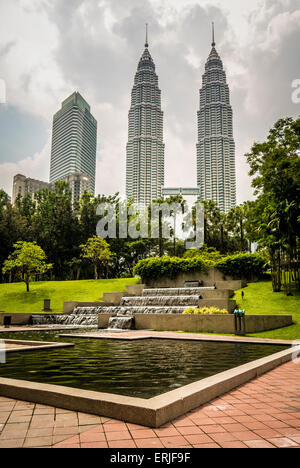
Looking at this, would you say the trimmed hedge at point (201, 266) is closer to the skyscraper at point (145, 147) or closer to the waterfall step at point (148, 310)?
the waterfall step at point (148, 310)

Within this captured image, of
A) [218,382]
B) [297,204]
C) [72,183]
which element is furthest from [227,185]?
[218,382]

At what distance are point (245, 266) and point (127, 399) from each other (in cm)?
2245

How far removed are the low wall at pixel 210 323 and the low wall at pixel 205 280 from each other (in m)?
9.43

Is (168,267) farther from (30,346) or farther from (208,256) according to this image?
(30,346)

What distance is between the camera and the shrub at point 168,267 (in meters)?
26.2

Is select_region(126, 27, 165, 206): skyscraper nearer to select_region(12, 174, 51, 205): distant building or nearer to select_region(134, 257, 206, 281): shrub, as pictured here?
select_region(12, 174, 51, 205): distant building

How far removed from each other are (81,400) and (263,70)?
64.4 ft

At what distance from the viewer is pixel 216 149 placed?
7125cm

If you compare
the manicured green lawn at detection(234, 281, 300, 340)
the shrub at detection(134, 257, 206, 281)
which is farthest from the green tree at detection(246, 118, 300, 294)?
the shrub at detection(134, 257, 206, 281)

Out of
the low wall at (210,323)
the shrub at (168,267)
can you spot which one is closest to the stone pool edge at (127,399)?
the low wall at (210,323)

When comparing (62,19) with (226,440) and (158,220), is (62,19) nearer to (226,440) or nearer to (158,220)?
(226,440)

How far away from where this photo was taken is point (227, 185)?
6631cm

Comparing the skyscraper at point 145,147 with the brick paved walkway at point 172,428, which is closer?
the brick paved walkway at point 172,428
